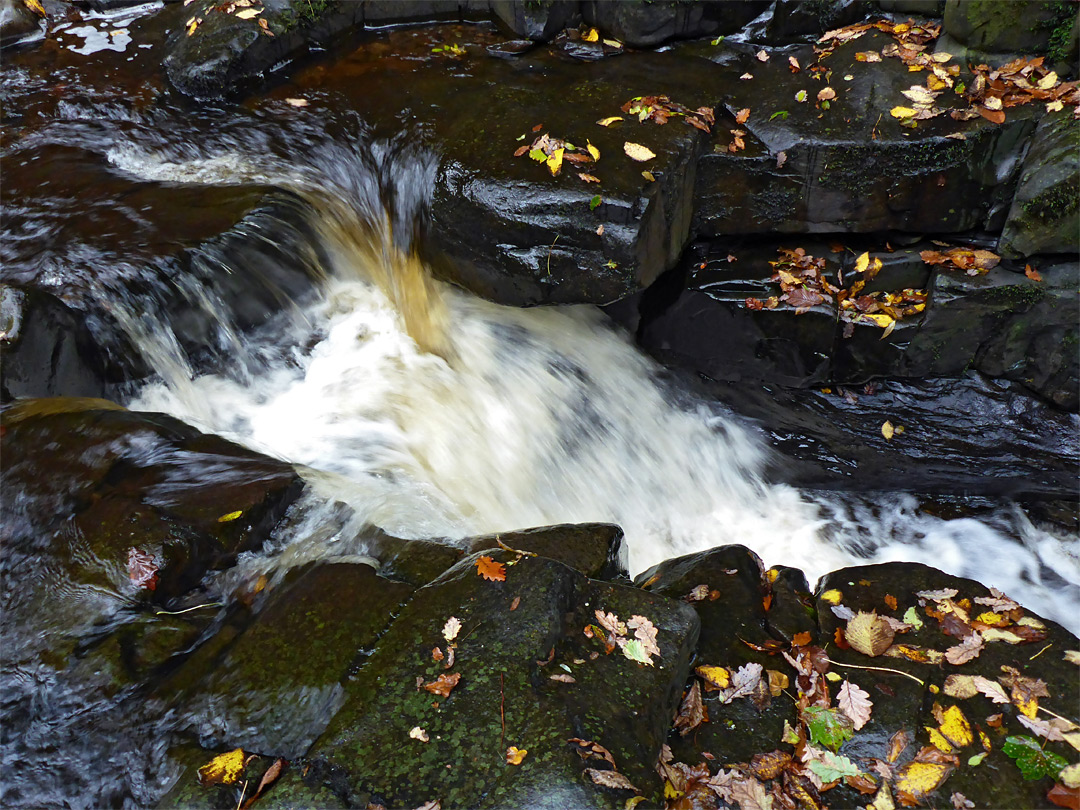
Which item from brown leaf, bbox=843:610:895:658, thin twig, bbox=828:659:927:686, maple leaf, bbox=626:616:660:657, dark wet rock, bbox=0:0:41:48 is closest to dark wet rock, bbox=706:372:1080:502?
brown leaf, bbox=843:610:895:658

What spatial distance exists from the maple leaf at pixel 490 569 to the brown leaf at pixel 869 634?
5.50ft

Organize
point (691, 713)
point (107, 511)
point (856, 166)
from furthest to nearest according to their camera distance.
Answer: point (856, 166)
point (107, 511)
point (691, 713)

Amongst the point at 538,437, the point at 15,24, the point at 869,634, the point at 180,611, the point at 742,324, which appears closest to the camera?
the point at 180,611

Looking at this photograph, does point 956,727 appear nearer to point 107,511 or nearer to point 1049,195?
point 1049,195

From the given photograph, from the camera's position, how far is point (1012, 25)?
5.15 metres

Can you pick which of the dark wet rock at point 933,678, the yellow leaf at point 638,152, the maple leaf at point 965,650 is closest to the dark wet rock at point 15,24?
the yellow leaf at point 638,152

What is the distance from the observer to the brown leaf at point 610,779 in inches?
100

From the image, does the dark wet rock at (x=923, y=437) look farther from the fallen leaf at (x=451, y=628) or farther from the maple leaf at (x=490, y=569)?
the fallen leaf at (x=451, y=628)

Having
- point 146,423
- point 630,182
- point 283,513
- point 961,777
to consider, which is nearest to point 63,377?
point 146,423

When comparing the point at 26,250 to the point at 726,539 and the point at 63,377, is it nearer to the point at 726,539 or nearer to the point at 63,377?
the point at 63,377

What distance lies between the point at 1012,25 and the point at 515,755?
5.81 metres

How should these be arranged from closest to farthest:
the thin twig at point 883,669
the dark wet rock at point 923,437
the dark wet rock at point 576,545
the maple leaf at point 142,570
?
the thin twig at point 883,669 → the maple leaf at point 142,570 → the dark wet rock at point 576,545 → the dark wet rock at point 923,437

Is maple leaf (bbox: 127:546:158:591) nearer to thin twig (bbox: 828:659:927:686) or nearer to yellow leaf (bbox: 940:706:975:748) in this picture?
thin twig (bbox: 828:659:927:686)

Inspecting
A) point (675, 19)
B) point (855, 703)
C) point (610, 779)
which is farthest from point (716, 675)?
point (675, 19)
